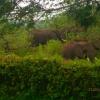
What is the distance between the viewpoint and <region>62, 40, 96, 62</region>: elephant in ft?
33.7

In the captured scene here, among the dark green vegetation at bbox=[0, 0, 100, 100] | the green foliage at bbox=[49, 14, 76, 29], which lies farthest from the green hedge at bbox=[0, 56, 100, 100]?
the green foliage at bbox=[49, 14, 76, 29]

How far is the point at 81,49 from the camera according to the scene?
411 inches

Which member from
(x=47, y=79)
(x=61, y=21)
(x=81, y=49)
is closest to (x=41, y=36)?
(x=81, y=49)

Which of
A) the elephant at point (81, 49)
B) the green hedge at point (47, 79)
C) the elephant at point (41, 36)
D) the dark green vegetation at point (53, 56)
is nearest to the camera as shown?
the green hedge at point (47, 79)

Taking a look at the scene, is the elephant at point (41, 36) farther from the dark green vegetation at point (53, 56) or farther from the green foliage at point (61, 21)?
the green foliage at point (61, 21)

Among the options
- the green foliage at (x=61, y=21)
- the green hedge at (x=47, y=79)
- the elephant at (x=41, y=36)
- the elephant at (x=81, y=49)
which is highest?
the green foliage at (x=61, y=21)

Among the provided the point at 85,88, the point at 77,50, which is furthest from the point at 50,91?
the point at 77,50

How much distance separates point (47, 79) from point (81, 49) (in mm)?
2401

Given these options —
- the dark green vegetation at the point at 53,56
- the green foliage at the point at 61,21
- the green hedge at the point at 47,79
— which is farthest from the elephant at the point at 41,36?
the green hedge at the point at 47,79

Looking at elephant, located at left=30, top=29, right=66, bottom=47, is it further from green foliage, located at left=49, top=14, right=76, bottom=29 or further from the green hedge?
the green hedge

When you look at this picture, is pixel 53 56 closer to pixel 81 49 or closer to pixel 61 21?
pixel 61 21

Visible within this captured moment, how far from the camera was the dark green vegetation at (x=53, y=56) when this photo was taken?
313 inches

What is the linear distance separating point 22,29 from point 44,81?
2530 millimetres

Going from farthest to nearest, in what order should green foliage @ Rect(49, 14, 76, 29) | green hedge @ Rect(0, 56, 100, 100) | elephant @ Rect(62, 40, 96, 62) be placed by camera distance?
elephant @ Rect(62, 40, 96, 62) → green foliage @ Rect(49, 14, 76, 29) → green hedge @ Rect(0, 56, 100, 100)
